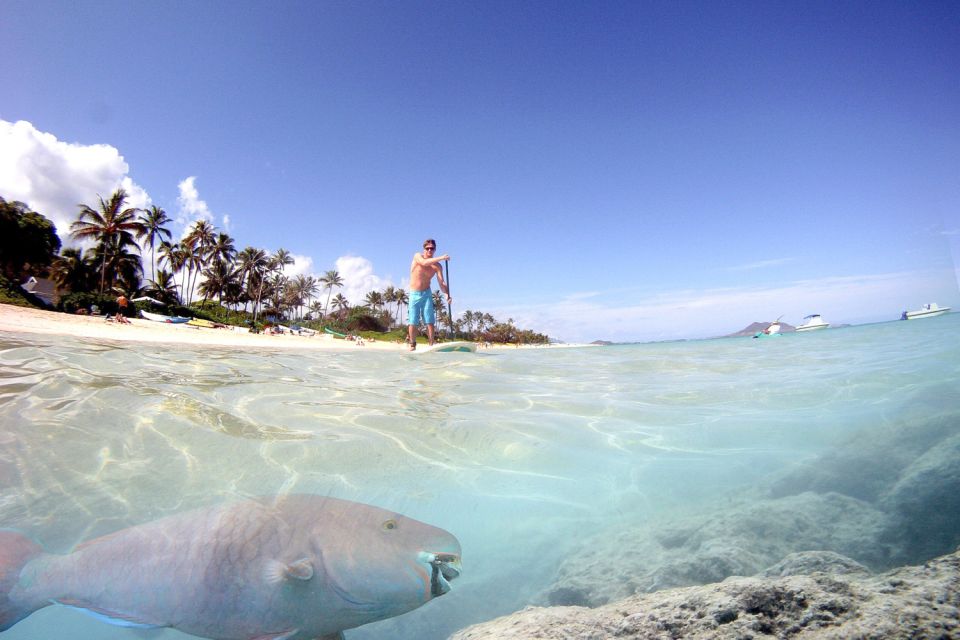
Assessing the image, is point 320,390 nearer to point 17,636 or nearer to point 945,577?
point 17,636

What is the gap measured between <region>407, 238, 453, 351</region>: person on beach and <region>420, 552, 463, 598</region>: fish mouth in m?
8.39

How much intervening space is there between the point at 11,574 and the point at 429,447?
3314mm

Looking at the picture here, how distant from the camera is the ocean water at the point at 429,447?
12.1 feet

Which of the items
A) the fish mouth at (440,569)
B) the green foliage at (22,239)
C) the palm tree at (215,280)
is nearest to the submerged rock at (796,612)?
the fish mouth at (440,569)

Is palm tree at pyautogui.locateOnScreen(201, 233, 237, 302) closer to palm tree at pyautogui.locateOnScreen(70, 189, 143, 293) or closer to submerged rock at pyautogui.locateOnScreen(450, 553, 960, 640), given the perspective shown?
palm tree at pyautogui.locateOnScreen(70, 189, 143, 293)

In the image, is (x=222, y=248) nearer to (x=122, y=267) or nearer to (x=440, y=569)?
(x=122, y=267)

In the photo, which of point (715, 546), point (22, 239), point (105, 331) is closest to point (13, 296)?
point (105, 331)

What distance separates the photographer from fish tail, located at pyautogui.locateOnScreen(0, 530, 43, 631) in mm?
2076

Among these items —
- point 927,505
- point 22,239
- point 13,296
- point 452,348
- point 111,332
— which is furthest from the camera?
point 22,239

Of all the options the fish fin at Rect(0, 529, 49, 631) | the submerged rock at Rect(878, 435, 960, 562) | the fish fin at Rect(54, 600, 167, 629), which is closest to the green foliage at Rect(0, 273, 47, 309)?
the fish fin at Rect(0, 529, 49, 631)

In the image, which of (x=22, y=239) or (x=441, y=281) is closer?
(x=441, y=281)

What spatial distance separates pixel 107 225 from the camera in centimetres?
4269

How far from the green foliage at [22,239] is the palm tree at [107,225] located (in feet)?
17.1

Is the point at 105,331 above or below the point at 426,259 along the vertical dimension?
below
